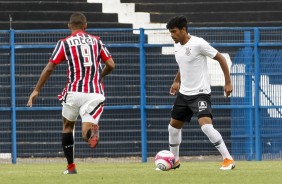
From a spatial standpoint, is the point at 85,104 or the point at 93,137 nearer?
the point at 93,137

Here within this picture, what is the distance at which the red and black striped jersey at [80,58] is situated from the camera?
1325 cm

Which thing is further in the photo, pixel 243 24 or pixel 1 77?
pixel 243 24

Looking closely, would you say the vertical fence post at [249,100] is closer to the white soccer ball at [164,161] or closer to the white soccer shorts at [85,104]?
the white soccer ball at [164,161]

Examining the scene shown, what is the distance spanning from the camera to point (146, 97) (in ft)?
68.3

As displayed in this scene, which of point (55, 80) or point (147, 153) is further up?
point (55, 80)

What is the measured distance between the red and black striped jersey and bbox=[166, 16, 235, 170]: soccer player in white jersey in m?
1.19

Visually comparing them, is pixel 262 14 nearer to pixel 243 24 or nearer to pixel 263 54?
pixel 243 24

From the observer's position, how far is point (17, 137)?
20.8 metres

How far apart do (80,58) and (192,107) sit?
1.74m

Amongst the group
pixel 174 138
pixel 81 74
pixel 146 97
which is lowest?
pixel 174 138

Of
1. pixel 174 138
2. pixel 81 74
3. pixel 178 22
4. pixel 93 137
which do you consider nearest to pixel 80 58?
pixel 81 74

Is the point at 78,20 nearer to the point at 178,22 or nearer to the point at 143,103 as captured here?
the point at 178,22

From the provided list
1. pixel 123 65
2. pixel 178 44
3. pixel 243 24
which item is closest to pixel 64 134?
pixel 178 44

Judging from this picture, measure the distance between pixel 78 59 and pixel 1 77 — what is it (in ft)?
25.0
